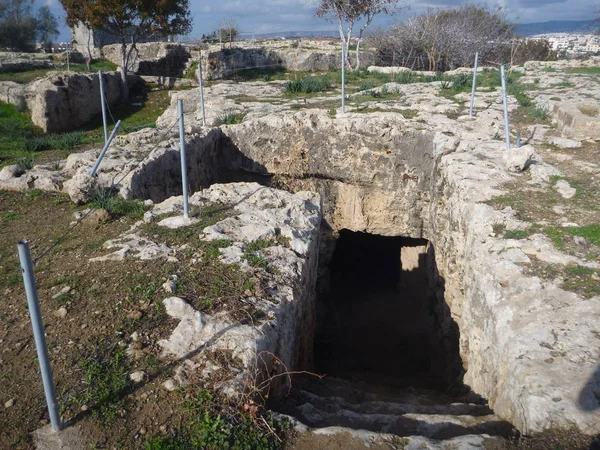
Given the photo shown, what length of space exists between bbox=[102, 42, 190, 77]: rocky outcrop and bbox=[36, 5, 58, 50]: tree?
6943 mm

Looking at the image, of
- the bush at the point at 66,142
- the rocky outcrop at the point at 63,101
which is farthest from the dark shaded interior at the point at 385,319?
the rocky outcrop at the point at 63,101

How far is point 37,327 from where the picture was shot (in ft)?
8.14

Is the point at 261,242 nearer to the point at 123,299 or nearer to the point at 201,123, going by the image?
the point at 123,299

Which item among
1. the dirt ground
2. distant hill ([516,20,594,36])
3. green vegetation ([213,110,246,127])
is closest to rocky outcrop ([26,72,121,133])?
green vegetation ([213,110,246,127])

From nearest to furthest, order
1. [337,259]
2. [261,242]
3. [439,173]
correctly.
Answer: [261,242]
[439,173]
[337,259]

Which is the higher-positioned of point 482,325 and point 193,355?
point 193,355

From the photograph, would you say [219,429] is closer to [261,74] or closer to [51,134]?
[51,134]

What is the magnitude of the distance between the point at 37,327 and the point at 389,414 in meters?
2.59

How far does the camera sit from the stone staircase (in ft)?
10.5

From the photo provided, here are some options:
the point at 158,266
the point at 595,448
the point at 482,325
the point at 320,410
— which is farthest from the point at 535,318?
the point at 158,266

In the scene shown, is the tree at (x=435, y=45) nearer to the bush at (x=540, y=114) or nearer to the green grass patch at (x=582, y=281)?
the bush at (x=540, y=114)

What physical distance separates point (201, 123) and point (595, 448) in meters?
8.15

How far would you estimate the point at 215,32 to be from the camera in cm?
2428

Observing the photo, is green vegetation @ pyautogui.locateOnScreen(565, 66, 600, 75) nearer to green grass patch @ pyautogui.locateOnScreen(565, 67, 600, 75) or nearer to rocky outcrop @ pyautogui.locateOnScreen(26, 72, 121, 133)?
green grass patch @ pyautogui.locateOnScreen(565, 67, 600, 75)
